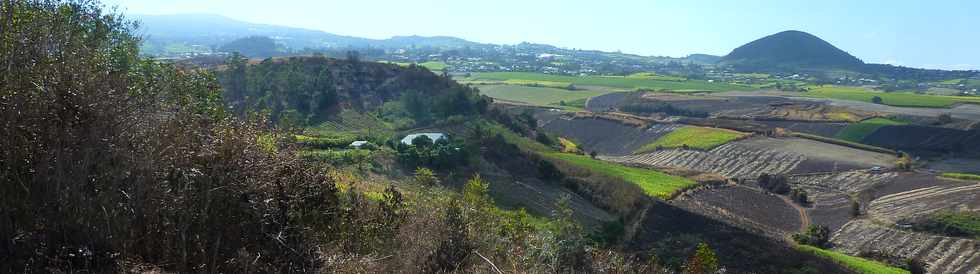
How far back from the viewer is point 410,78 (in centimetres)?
6312

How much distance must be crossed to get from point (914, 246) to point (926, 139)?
121ft

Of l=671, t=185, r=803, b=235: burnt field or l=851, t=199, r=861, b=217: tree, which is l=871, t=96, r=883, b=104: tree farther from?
l=851, t=199, r=861, b=217: tree

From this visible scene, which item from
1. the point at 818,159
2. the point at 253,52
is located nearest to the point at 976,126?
the point at 818,159

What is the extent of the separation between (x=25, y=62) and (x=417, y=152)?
92.0ft

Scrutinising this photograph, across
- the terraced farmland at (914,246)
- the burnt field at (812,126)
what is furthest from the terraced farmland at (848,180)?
the burnt field at (812,126)

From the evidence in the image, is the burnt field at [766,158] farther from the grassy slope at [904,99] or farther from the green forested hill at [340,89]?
the grassy slope at [904,99]

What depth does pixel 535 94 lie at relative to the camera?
98688 millimetres

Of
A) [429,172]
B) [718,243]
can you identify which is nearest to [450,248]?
[429,172]

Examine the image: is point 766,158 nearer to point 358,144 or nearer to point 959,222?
point 959,222

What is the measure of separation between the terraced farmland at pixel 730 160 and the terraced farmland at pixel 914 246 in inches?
634

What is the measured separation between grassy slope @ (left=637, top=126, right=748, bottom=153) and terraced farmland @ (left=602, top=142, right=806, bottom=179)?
4.04ft

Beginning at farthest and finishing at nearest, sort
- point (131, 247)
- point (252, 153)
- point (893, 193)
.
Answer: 1. point (893, 193)
2. point (252, 153)
3. point (131, 247)

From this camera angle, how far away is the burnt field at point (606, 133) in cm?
6694

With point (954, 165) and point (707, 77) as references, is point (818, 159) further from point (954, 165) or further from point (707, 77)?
point (707, 77)
